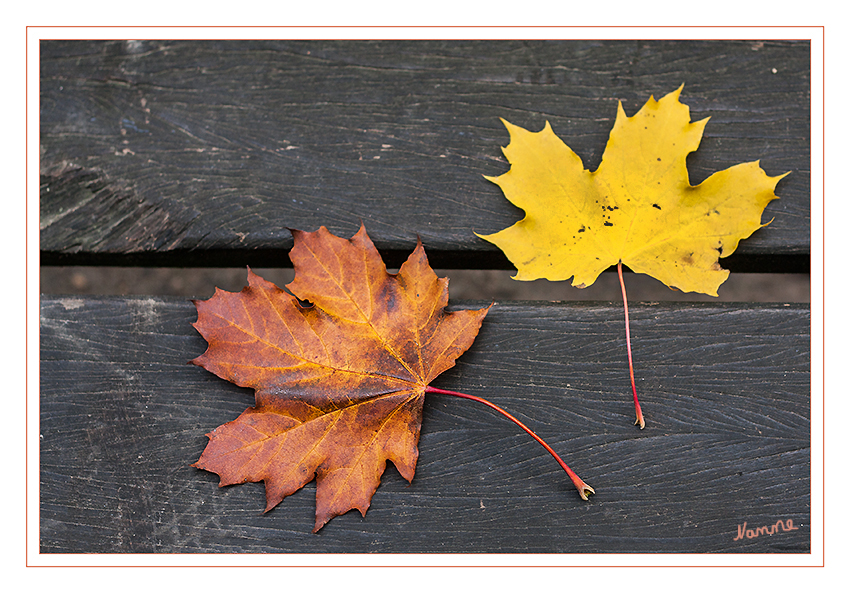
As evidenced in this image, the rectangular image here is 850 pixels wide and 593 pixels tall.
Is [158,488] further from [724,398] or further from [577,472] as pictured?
[724,398]

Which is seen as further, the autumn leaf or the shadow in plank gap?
the shadow in plank gap

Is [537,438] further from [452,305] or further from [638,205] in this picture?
[638,205]

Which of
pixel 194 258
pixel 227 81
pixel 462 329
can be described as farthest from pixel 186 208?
pixel 462 329

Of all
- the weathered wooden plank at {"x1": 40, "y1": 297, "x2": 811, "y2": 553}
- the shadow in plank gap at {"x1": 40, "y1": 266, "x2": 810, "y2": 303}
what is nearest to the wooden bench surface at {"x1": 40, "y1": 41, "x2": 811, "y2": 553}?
the weathered wooden plank at {"x1": 40, "y1": 297, "x2": 811, "y2": 553}
